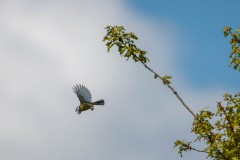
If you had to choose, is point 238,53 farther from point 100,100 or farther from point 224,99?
point 100,100

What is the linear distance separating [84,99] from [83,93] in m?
0.56

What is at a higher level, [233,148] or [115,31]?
[115,31]

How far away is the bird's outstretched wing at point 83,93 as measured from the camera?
11384mm

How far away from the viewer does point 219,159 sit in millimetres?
7270

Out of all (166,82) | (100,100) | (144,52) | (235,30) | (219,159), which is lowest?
(219,159)

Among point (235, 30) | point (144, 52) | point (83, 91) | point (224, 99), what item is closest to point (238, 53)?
point (235, 30)

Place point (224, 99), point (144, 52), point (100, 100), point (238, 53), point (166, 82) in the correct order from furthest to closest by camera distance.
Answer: point (100, 100) → point (238, 53) → point (224, 99) → point (144, 52) → point (166, 82)

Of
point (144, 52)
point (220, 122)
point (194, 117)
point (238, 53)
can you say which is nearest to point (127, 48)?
point (144, 52)

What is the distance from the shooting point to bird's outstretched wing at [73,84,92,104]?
37.3 ft

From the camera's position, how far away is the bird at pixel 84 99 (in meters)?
10.9

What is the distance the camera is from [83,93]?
39.2 feet

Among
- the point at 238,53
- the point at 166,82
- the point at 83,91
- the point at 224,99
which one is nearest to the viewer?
the point at 166,82

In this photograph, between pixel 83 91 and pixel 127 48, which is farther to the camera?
pixel 83 91

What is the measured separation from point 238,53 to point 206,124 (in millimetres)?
2790
